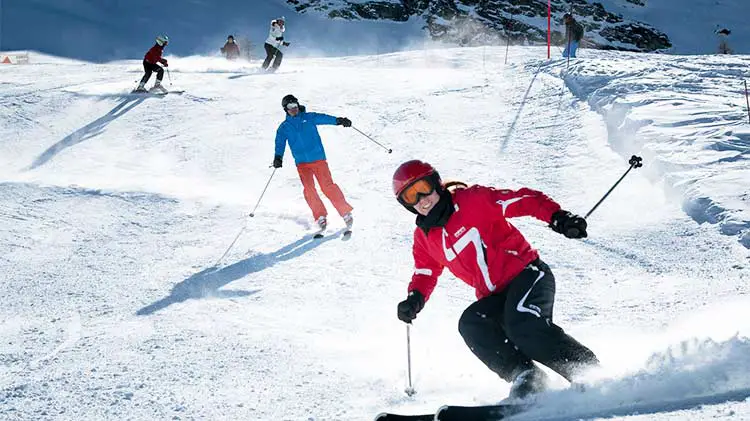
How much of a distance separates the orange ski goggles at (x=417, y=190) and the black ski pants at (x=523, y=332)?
60 cm

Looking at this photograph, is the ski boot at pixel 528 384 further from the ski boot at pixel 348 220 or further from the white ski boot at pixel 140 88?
the white ski boot at pixel 140 88

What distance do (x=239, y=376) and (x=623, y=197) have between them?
4.90m

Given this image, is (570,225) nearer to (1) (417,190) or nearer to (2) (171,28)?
(1) (417,190)

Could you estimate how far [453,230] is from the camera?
10.7ft

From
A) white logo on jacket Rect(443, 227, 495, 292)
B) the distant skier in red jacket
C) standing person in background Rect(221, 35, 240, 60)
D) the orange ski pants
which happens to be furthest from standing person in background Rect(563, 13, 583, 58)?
white logo on jacket Rect(443, 227, 495, 292)

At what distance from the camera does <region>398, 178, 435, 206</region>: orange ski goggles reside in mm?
3211

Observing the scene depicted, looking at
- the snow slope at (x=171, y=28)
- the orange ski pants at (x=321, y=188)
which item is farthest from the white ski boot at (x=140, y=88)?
the snow slope at (x=171, y=28)

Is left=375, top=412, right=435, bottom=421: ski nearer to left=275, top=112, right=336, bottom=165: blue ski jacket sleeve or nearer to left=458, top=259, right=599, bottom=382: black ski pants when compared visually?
left=458, top=259, right=599, bottom=382: black ski pants

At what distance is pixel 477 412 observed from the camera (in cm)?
285

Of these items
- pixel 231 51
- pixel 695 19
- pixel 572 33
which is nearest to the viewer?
pixel 572 33

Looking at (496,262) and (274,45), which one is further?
(274,45)

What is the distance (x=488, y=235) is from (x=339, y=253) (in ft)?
10.4

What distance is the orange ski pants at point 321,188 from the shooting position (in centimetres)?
702

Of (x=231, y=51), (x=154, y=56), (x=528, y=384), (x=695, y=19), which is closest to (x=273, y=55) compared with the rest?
(x=154, y=56)
